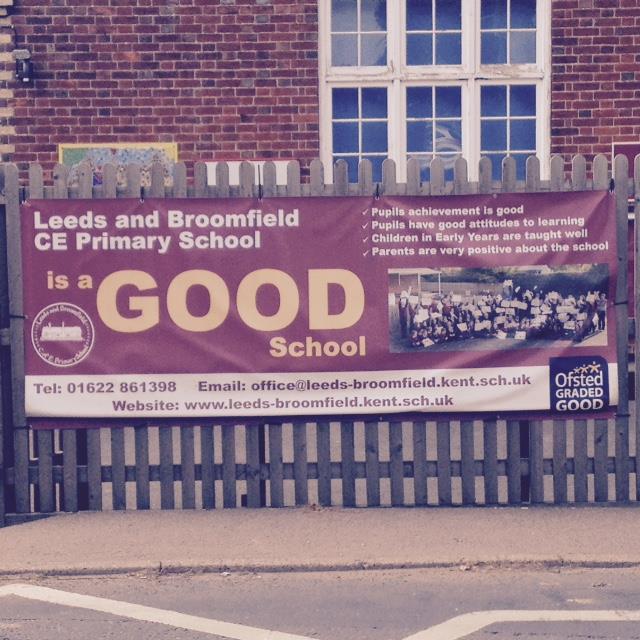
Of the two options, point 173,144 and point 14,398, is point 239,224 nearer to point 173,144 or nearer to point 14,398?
point 14,398

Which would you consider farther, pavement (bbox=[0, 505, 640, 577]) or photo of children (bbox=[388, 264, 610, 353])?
photo of children (bbox=[388, 264, 610, 353])

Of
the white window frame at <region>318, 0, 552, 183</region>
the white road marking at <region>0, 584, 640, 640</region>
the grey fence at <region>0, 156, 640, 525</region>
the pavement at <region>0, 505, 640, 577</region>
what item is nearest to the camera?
the white road marking at <region>0, 584, 640, 640</region>

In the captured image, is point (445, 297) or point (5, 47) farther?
point (5, 47)

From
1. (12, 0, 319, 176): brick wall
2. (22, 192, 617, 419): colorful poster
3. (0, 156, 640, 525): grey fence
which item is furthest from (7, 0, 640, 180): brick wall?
(22, 192, 617, 419): colorful poster

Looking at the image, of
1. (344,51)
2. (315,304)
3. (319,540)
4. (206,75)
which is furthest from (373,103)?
(319,540)

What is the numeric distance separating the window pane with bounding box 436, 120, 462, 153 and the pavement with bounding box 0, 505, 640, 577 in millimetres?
4995

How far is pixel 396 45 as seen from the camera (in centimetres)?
1158

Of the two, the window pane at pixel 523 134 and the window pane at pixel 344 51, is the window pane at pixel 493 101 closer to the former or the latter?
the window pane at pixel 523 134

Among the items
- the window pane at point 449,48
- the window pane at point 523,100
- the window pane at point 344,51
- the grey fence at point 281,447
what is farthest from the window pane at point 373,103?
the grey fence at point 281,447

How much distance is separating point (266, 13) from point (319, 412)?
17.2 feet

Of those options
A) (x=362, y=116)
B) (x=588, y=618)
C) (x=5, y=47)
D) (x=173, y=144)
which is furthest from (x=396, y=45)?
(x=588, y=618)

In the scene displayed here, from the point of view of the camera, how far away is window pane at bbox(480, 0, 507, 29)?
37.9 feet

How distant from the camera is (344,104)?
38.1 feet

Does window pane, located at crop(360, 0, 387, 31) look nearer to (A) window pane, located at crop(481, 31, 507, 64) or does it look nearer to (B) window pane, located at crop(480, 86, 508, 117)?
(A) window pane, located at crop(481, 31, 507, 64)
